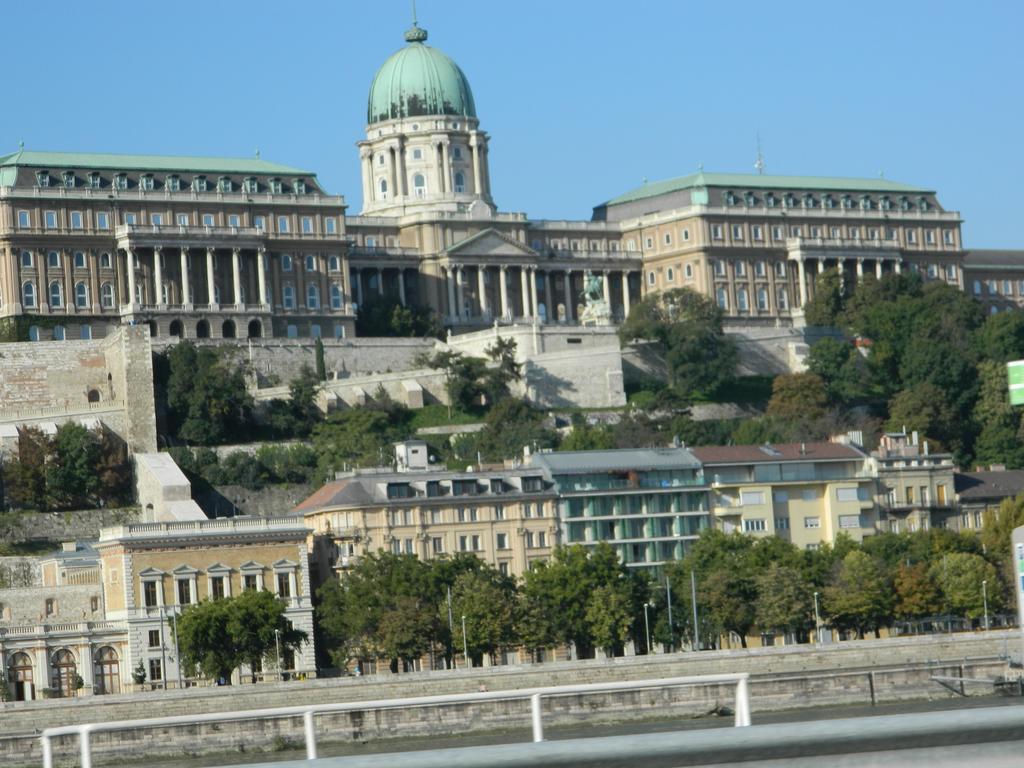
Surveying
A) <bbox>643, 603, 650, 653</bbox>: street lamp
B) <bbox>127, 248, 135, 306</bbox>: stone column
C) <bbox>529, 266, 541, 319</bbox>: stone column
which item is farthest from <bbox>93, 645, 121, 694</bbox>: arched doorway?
<bbox>529, 266, 541, 319</bbox>: stone column

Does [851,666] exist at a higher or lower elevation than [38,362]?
lower

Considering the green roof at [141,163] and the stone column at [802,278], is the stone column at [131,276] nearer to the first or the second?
the green roof at [141,163]

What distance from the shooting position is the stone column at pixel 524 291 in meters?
142

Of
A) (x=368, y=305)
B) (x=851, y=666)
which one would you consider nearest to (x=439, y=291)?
(x=368, y=305)

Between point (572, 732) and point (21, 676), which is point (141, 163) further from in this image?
point (572, 732)

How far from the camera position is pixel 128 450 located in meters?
104

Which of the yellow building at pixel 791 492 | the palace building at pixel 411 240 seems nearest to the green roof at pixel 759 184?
the palace building at pixel 411 240

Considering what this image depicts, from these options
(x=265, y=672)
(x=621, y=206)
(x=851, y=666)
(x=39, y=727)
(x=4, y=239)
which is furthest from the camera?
(x=621, y=206)

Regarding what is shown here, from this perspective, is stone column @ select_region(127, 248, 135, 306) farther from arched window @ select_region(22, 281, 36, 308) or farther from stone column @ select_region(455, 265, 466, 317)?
stone column @ select_region(455, 265, 466, 317)

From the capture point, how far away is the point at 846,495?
9925 cm

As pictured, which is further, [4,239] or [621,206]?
[621,206]

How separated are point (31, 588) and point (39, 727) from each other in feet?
81.0

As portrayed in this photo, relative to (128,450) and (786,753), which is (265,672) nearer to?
(128,450)

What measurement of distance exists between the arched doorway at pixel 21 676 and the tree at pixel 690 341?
166ft
